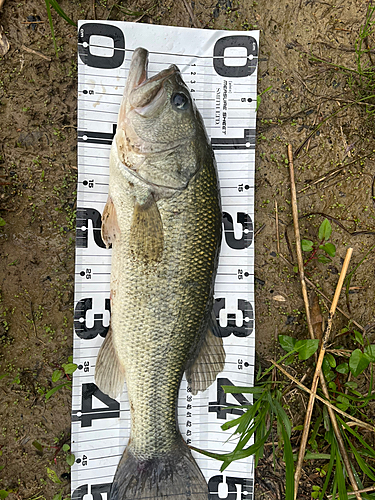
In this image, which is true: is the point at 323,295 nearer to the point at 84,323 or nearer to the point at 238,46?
the point at 84,323

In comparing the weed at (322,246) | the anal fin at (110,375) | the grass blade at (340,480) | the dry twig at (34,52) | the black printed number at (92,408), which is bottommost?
A: the grass blade at (340,480)

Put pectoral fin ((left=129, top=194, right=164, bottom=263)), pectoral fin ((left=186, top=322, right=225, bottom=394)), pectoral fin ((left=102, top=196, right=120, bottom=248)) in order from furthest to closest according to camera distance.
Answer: pectoral fin ((left=186, top=322, right=225, bottom=394))
pectoral fin ((left=102, top=196, right=120, bottom=248))
pectoral fin ((left=129, top=194, right=164, bottom=263))

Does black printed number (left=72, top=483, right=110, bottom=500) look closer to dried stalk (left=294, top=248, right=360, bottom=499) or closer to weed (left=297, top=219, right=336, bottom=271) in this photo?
dried stalk (left=294, top=248, right=360, bottom=499)

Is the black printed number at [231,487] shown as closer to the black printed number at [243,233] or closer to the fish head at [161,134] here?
the black printed number at [243,233]

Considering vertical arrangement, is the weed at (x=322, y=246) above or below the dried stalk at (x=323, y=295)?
above

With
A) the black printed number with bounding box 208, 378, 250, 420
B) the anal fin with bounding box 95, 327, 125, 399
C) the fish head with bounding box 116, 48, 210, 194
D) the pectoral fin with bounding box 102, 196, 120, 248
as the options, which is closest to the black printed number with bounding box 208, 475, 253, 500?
the black printed number with bounding box 208, 378, 250, 420

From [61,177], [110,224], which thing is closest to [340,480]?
[110,224]

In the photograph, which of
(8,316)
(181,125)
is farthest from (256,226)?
(8,316)

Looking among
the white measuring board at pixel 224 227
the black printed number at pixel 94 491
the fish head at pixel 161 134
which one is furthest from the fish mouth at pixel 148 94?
the black printed number at pixel 94 491
